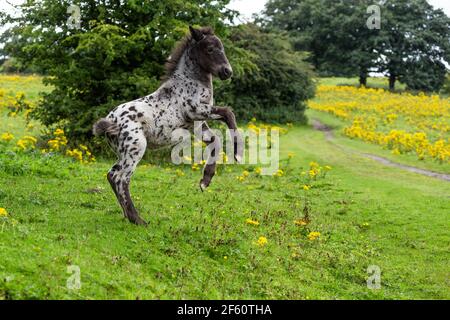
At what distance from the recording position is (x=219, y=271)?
767 cm

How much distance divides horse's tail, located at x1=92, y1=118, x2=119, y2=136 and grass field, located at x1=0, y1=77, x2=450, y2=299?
4.94 ft

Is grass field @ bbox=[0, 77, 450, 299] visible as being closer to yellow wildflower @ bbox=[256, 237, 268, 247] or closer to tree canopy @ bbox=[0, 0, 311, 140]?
yellow wildflower @ bbox=[256, 237, 268, 247]

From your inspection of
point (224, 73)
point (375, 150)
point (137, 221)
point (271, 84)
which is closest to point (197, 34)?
point (224, 73)

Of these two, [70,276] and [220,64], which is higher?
[220,64]

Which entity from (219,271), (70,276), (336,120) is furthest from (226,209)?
(336,120)

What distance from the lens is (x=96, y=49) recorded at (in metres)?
17.9

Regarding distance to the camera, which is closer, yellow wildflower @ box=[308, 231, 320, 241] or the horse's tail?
the horse's tail

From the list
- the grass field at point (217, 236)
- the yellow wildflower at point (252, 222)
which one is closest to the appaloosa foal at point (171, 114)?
the grass field at point (217, 236)

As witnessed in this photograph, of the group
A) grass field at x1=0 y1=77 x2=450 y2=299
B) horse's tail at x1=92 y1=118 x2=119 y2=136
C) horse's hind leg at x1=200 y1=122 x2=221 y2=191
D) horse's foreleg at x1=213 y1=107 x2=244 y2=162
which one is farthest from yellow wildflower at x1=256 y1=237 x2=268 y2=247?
horse's tail at x1=92 y1=118 x2=119 y2=136

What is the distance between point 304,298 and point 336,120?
32.0 metres

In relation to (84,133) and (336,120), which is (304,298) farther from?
(336,120)

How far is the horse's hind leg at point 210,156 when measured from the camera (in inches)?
341

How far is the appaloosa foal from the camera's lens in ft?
28.5

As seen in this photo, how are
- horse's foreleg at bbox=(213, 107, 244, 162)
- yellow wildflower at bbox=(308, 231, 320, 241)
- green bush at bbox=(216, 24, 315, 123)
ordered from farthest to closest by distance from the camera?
green bush at bbox=(216, 24, 315, 123) < yellow wildflower at bbox=(308, 231, 320, 241) < horse's foreleg at bbox=(213, 107, 244, 162)
